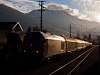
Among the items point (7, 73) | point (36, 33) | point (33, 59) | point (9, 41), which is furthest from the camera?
point (9, 41)

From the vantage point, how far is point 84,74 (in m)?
21.6

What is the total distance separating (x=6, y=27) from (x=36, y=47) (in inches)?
1523

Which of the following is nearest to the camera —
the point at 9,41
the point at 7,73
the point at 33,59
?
the point at 7,73

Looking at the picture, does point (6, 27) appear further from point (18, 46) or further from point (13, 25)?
point (18, 46)

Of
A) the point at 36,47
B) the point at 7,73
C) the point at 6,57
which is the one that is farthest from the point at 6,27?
the point at 7,73

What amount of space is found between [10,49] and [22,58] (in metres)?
7.89

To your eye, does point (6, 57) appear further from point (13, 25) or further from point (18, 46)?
point (13, 25)

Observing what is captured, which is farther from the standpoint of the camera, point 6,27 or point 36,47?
point 6,27

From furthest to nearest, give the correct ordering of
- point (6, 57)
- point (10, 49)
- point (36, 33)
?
1. point (10, 49)
2. point (6, 57)
3. point (36, 33)

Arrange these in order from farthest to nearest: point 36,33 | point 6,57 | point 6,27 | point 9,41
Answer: point 6,27 < point 9,41 < point 6,57 < point 36,33

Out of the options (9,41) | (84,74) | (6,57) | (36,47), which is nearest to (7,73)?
(84,74)

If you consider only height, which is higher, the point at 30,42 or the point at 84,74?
the point at 30,42

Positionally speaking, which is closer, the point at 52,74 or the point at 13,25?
the point at 52,74

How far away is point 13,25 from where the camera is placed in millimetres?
66188
